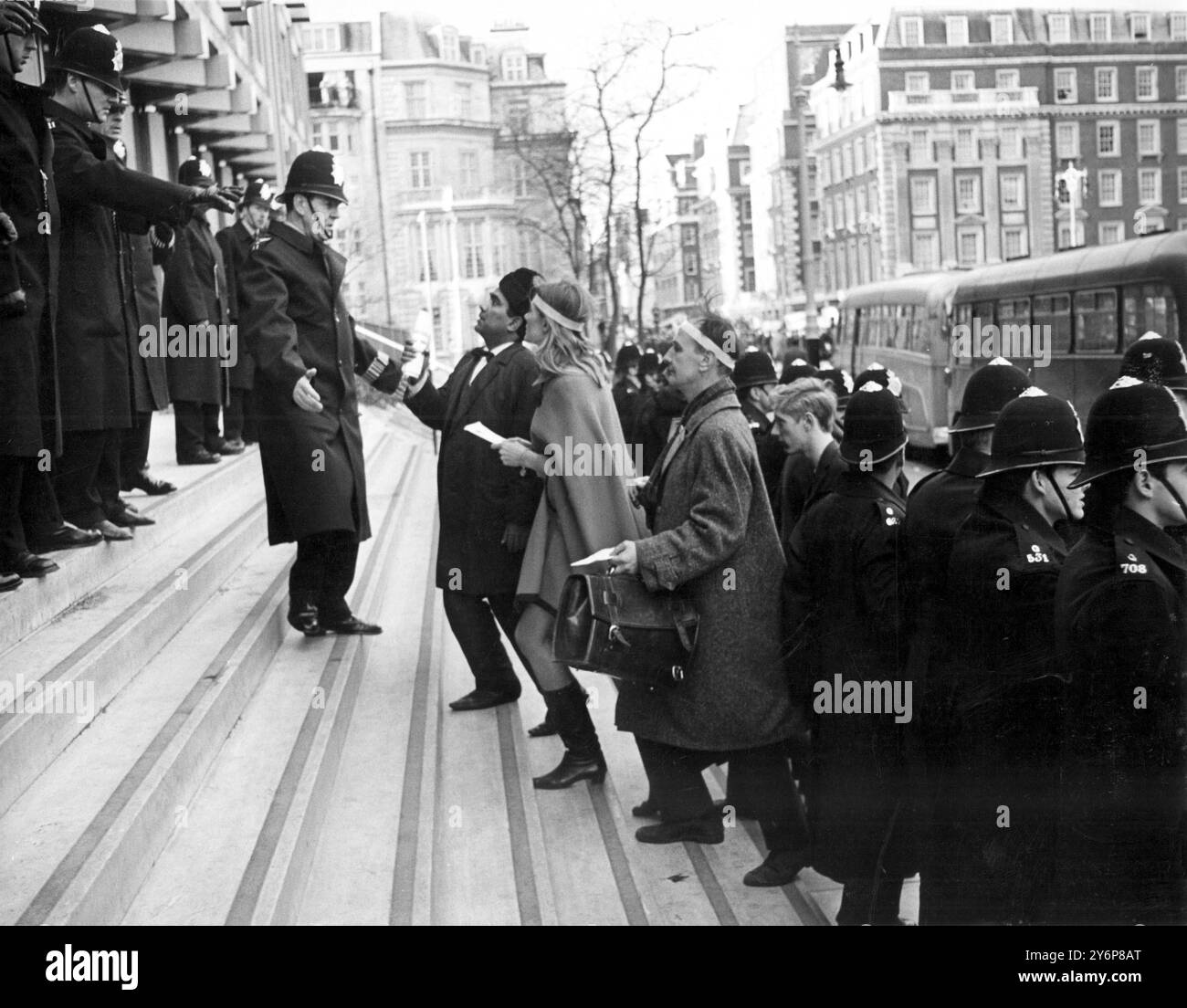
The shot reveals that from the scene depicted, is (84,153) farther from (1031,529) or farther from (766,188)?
(766,188)

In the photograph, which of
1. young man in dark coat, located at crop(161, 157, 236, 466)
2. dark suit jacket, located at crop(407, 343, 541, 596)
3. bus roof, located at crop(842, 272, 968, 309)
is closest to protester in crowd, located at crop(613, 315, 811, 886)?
dark suit jacket, located at crop(407, 343, 541, 596)

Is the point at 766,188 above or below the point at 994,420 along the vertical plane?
above

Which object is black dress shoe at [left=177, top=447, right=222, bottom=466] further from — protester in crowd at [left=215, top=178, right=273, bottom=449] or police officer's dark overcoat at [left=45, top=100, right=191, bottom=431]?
police officer's dark overcoat at [left=45, top=100, right=191, bottom=431]

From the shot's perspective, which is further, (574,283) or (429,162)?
(429,162)

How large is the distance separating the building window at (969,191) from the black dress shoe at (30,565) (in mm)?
5544

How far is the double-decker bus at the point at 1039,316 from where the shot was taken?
13.2 meters

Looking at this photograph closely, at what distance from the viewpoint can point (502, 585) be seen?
18.3 feet

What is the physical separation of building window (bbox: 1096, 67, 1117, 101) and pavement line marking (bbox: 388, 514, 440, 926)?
3189mm

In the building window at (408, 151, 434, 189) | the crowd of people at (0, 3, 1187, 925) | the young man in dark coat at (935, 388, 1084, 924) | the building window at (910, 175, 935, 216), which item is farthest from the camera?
the building window at (910, 175, 935, 216)

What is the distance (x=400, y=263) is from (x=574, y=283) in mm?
2666

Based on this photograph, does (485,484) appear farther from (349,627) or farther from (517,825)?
(517,825)

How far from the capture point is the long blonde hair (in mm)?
4949

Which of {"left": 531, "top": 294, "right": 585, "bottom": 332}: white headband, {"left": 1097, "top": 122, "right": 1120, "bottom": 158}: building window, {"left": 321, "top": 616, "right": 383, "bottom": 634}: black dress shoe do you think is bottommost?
{"left": 321, "top": 616, "right": 383, "bottom": 634}: black dress shoe

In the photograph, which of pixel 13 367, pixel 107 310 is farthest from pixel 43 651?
pixel 107 310
